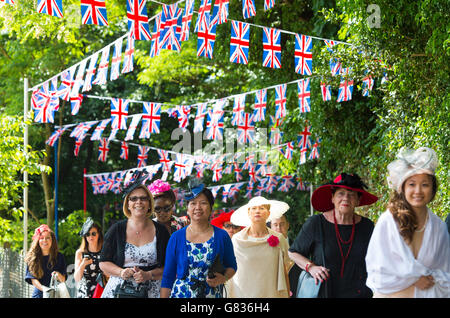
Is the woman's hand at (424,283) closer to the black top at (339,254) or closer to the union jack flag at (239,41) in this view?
the black top at (339,254)

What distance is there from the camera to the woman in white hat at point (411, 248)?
18.3 ft

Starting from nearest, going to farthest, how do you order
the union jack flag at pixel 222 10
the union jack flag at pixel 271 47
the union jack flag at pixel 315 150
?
the union jack flag at pixel 222 10 < the union jack flag at pixel 271 47 < the union jack flag at pixel 315 150

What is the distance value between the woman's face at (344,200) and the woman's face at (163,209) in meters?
2.95

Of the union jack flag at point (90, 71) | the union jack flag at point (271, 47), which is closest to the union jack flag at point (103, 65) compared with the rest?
the union jack flag at point (90, 71)

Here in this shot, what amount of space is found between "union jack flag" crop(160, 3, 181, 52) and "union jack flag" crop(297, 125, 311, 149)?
27.8 feet

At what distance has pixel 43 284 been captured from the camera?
10938 millimetres

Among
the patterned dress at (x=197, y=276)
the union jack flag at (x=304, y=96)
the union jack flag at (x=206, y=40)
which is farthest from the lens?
the union jack flag at (x=304, y=96)

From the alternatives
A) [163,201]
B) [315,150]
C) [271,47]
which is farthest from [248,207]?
[315,150]

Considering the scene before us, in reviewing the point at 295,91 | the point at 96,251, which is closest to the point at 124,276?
the point at 96,251

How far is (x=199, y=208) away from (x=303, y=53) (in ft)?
25.5

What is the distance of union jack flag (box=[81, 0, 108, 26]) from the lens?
12.0m

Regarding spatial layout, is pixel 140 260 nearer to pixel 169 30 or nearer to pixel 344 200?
pixel 344 200

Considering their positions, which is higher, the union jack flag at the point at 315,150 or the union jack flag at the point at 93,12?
the union jack flag at the point at 93,12

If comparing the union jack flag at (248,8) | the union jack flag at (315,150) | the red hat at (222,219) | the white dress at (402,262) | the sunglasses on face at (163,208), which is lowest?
the white dress at (402,262)
